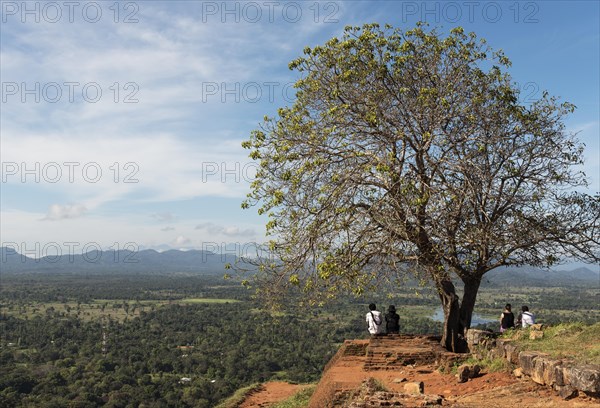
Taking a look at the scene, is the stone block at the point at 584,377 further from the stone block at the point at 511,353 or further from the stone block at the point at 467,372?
the stone block at the point at 467,372

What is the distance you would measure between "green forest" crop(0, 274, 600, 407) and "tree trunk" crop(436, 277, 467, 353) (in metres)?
1.41

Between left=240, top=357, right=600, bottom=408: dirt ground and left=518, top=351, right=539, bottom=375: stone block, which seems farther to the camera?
left=518, top=351, right=539, bottom=375: stone block

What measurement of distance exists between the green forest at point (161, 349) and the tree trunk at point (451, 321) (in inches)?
55.6

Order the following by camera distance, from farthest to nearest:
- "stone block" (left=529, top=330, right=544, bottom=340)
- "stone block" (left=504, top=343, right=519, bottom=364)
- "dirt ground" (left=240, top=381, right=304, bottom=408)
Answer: "dirt ground" (left=240, top=381, right=304, bottom=408) → "stone block" (left=529, top=330, right=544, bottom=340) → "stone block" (left=504, top=343, right=519, bottom=364)

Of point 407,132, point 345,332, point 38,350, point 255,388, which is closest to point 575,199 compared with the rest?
point 407,132

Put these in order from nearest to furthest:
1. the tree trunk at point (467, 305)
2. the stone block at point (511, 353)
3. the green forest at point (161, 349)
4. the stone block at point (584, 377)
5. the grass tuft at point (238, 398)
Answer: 1. the stone block at point (584, 377)
2. the stone block at point (511, 353)
3. the tree trunk at point (467, 305)
4. the grass tuft at point (238, 398)
5. the green forest at point (161, 349)

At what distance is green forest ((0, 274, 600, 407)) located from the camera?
42.9m

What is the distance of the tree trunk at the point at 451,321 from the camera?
44.7ft

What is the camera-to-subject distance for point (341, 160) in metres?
12.4

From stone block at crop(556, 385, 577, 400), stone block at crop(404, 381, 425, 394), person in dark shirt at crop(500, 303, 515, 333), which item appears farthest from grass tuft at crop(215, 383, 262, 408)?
stone block at crop(556, 385, 577, 400)

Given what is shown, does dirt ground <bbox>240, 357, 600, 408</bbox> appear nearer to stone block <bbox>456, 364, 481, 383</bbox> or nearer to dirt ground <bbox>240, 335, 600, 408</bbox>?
dirt ground <bbox>240, 335, 600, 408</bbox>

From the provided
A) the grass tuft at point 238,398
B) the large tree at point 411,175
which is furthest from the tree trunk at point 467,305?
the grass tuft at point 238,398

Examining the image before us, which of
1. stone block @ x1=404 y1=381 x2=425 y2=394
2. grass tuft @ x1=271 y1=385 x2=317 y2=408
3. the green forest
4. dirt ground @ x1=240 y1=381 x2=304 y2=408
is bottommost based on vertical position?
the green forest

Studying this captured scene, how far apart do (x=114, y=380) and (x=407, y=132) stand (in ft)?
149
